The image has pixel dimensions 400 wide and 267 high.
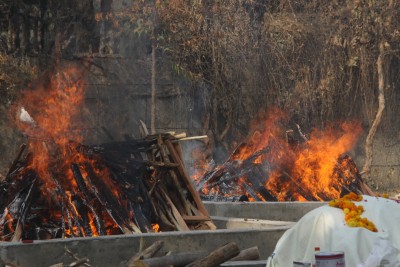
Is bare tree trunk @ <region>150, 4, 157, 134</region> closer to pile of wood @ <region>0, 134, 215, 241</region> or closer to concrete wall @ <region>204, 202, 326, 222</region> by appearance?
Answer: concrete wall @ <region>204, 202, 326, 222</region>

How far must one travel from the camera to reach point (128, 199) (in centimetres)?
1210

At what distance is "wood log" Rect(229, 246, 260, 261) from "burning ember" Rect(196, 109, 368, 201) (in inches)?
218

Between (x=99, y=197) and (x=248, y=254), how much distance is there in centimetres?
242

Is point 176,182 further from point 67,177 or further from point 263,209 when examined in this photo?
point 263,209

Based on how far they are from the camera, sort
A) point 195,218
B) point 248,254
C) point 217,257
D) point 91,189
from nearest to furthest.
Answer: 1. point 217,257
2. point 248,254
3. point 91,189
4. point 195,218

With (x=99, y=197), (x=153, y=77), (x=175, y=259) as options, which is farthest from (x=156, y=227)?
(x=153, y=77)

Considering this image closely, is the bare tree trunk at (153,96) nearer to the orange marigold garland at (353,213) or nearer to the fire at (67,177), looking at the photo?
the fire at (67,177)

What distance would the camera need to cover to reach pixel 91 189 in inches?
471

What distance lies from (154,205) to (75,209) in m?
1.17

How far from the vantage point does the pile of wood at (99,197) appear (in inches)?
455

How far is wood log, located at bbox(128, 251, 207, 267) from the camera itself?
31.4 ft

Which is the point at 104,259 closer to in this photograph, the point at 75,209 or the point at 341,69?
the point at 75,209

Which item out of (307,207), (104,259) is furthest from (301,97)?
(104,259)

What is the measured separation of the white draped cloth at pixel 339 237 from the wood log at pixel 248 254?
59 centimetres
